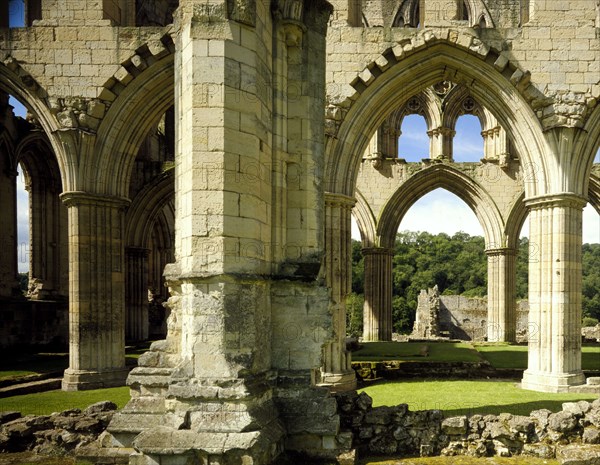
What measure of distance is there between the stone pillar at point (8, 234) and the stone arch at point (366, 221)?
10109mm

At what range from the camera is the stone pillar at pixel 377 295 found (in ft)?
56.4

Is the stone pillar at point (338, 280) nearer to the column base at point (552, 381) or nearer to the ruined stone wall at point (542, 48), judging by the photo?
the ruined stone wall at point (542, 48)

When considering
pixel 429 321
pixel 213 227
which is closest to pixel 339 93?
pixel 213 227

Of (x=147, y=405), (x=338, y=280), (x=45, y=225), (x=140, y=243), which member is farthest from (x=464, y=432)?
(x=45, y=225)

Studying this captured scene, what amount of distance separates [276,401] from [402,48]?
6.66 m

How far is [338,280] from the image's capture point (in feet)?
29.9

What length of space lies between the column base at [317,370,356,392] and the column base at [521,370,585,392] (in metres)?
2.93

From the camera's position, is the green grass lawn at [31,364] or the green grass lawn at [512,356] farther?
the green grass lawn at [512,356]

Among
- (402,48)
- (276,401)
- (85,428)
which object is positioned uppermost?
(402,48)

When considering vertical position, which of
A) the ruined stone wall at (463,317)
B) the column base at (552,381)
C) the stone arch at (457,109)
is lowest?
the ruined stone wall at (463,317)

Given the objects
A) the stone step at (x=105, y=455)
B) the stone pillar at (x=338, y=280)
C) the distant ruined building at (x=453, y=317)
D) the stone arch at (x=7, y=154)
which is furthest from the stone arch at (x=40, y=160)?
the distant ruined building at (x=453, y=317)

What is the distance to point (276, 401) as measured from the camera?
4746 mm

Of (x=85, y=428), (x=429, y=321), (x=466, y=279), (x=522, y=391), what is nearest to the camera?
(x=85, y=428)

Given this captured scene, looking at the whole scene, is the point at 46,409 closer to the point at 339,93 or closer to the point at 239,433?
the point at 239,433
